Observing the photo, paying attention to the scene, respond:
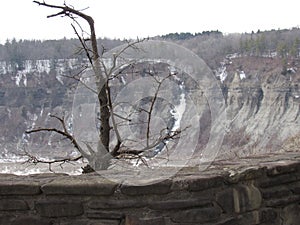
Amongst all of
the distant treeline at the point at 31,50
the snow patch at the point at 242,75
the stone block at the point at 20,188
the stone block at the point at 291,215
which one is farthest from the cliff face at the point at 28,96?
the snow patch at the point at 242,75

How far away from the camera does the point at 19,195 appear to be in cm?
209

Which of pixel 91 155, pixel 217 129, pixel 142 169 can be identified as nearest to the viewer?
pixel 142 169

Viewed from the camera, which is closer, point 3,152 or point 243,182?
point 243,182

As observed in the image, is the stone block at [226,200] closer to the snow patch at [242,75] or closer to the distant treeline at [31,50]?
the distant treeline at [31,50]

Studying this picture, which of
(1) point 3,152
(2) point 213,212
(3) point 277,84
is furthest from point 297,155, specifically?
(3) point 277,84

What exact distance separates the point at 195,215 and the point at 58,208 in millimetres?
598

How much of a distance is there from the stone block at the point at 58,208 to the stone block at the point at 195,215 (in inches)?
16.3

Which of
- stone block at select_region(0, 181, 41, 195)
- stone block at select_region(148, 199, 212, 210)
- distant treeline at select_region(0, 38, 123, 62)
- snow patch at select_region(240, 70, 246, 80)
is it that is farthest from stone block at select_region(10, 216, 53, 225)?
snow patch at select_region(240, 70, 246, 80)

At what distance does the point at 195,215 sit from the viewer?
2.06 metres

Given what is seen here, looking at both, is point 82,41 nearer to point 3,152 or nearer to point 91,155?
point 91,155

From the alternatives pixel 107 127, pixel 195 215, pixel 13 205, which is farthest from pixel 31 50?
pixel 195 215

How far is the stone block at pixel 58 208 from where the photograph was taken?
6.70 feet

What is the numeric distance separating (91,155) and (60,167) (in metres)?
0.25

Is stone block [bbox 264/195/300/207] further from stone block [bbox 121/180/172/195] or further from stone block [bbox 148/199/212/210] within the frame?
stone block [bbox 121/180/172/195]
